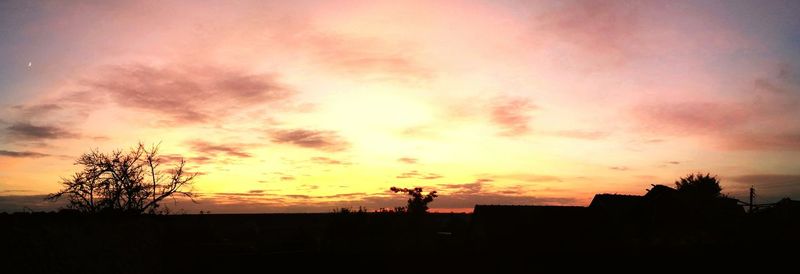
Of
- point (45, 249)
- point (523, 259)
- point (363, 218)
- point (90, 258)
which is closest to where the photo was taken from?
point (45, 249)

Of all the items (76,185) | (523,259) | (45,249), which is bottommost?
(523,259)

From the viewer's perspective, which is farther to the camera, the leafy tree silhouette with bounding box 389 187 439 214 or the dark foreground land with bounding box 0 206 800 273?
the leafy tree silhouette with bounding box 389 187 439 214

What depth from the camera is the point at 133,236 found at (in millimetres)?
21391

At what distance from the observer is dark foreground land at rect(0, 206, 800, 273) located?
60.3 feet

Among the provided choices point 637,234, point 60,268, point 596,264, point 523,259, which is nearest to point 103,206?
point 60,268

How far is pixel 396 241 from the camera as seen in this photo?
2117 inches

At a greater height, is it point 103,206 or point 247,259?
point 103,206

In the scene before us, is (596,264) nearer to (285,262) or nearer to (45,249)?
(285,262)

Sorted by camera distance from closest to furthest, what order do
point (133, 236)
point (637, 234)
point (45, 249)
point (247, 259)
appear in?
point (45, 249) → point (133, 236) → point (247, 259) → point (637, 234)

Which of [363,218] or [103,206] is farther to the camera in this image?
[363,218]

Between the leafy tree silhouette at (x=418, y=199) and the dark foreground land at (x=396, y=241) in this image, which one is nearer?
the dark foreground land at (x=396, y=241)

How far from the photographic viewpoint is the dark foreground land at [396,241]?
1838 centimetres

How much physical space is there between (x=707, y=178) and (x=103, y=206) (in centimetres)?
9782

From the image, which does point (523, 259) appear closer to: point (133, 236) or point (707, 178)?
point (133, 236)
